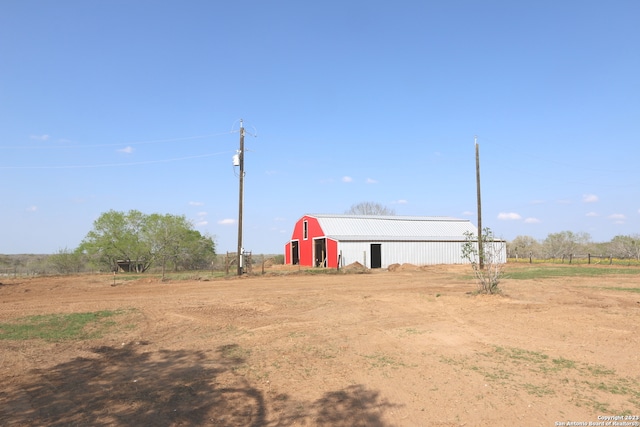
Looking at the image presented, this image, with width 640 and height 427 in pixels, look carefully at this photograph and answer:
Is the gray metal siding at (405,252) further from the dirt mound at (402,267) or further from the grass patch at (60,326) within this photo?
the grass patch at (60,326)

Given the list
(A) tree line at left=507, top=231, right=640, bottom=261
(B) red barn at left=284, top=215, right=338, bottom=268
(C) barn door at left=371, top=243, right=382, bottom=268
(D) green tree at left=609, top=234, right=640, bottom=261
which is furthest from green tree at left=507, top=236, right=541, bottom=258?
(B) red barn at left=284, top=215, right=338, bottom=268

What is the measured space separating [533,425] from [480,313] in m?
6.83

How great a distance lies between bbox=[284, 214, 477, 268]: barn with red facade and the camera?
3622 cm

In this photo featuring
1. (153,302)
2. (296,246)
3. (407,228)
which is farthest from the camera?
Result: (296,246)

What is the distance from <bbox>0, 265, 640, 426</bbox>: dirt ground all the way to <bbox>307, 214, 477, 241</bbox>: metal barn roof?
26067mm

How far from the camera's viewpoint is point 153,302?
534 inches

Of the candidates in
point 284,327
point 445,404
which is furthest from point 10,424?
point 284,327

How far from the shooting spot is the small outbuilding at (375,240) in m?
36.2

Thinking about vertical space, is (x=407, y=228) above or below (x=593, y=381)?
above

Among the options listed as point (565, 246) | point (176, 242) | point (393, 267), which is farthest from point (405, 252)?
point (565, 246)

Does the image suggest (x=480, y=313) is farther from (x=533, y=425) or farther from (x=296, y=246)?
(x=296, y=246)

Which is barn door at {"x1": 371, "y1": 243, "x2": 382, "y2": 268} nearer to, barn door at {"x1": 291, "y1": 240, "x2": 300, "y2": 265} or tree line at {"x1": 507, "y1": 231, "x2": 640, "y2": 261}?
barn door at {"x1": 291, "y1": 240, "x2": 300, "y2": 265}

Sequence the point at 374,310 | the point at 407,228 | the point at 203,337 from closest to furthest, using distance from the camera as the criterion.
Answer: the point at 203,337 → the point at 374,310 → the point at 407,228

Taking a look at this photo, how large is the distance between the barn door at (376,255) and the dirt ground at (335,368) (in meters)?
25.4
